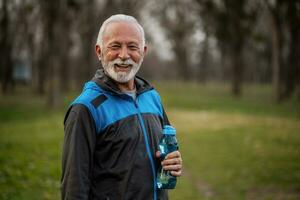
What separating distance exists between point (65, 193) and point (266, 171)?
320 inches

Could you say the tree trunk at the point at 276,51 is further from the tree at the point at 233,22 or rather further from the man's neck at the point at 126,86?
the man's neck at the point at 126,86

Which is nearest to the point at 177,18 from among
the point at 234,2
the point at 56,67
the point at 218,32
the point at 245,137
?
the point at 218,32

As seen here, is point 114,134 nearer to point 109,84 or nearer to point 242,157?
point 109,84

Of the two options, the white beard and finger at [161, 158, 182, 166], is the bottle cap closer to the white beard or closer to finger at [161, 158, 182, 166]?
finger at [161, 158, 182, 166]

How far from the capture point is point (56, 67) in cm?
2627

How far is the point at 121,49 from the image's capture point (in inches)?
128

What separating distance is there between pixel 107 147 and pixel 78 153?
8.8 inches

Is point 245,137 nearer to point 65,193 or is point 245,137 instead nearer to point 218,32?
point 65,193

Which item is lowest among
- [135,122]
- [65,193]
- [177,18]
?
[65,193]

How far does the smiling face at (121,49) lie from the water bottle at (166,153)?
0.51m

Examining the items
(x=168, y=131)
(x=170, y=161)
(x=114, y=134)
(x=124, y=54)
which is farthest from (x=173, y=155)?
(x=124, y=54)

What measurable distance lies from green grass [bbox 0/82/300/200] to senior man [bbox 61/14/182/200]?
184 inches

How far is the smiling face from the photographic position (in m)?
3.22

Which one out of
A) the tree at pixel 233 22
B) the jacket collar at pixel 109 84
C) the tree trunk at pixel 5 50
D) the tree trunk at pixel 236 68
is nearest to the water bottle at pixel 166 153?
the jacket collar at pixel 109 84
